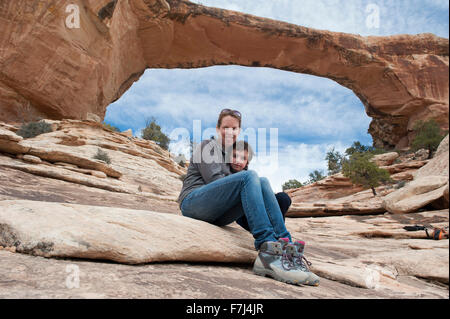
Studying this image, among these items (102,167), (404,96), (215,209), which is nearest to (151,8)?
(102,167)

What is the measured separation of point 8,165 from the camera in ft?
15.4

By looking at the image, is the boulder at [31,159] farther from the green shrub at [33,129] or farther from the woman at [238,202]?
the woman at [238,202]

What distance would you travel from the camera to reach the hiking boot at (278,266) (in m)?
1.57

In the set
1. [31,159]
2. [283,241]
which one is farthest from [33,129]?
[283,241]

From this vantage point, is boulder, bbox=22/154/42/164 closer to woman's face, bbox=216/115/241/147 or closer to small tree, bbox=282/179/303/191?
woman's face, bbox=216/115/241/147

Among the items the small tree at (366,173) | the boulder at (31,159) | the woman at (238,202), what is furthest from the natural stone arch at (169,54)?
the woman at (238,202)

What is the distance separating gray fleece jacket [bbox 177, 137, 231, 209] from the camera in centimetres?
208

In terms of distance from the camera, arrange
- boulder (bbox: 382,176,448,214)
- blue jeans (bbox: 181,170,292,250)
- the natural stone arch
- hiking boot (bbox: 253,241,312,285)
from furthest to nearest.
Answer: the natural stone arch → boulder (bbox: 382,176,448,214) → blue jeans (bbox: 181,170,292,250) → hiking boot (bbox: 253,241,312,285)

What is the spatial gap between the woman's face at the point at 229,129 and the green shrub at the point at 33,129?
9.37 metres

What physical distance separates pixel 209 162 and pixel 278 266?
34.4 inches

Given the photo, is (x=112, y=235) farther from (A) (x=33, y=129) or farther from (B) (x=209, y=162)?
(A) (x=33, y=129)

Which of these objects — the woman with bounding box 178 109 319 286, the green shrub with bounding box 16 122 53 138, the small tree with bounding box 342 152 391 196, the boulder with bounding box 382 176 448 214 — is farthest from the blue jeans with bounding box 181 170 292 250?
the small tree with bounding box 342 152 391 196

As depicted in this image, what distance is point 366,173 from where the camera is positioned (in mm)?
14234
